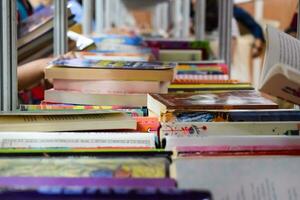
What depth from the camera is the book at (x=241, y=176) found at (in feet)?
1.96

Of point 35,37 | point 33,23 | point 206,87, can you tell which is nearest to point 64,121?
point 206,87

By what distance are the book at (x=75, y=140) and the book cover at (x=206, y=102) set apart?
0.33 feet

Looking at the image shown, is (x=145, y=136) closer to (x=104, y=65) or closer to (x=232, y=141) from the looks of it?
(x=232, y=141)

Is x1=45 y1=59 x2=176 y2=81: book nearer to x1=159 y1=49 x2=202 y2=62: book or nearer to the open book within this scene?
the open book

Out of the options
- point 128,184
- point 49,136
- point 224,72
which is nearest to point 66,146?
point 49,136

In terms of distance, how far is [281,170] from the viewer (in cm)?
63

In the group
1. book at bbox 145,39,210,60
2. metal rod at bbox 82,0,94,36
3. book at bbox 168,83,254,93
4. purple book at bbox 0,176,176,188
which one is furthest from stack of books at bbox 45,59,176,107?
metal rod at bbox 82,0,94,36

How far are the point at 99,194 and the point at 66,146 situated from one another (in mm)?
193

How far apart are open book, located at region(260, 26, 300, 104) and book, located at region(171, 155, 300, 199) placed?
0.07m

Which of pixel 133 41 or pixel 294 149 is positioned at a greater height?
pixel 133 41

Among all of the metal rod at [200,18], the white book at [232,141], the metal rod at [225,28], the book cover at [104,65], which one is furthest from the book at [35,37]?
the metal rod at [200,18]

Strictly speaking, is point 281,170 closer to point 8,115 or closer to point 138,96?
point 8,115

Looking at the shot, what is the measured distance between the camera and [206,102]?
88 centimetres

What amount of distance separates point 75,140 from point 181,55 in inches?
65.4
